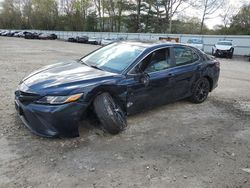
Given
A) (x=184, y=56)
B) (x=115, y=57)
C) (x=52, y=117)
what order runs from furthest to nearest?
1. (x=184, y=56)
2. (x=115, y=57)
3. (x=52, y=117)

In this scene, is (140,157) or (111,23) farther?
(111,23)

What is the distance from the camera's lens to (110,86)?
385cm

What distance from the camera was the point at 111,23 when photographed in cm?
5212

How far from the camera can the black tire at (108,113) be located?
3.68 meters

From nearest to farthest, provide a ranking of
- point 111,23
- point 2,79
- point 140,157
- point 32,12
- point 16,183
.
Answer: point 16,183 < point 140,157 < point 2,79 < point 111,23 < point 32,12

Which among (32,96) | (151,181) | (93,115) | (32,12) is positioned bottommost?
(151,181)

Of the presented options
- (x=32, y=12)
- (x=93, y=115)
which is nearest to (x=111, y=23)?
(x=32, y=12)

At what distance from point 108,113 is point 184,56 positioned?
2403mm

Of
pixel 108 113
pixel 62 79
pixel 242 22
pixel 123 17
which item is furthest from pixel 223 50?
pixel 123 17

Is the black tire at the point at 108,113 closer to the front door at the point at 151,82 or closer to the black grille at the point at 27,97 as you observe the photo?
the front door at the point at 151,82

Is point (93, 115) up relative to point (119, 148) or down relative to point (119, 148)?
up

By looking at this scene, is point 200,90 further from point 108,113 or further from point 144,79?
Result: point 108,113

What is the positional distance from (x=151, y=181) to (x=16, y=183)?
57.9 inches

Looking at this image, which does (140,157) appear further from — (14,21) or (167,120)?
(14,21)
